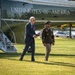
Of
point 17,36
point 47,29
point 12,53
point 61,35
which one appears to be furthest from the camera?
point 61,35

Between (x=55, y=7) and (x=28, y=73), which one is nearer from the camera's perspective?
(x=28, y=73)

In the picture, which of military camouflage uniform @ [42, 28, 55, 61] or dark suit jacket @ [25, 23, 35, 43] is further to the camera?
military camouflage uniform @ [42, 28, 55, 61]

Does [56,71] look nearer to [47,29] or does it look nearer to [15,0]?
[47,29]

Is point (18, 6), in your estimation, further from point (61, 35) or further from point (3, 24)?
point (61, 35)

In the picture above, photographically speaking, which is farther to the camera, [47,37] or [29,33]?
[47,37]

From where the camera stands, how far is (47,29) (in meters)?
16.5

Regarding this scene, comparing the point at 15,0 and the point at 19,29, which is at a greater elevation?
the point at 15,0

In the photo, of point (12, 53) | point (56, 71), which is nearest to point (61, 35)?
point (12, 53)

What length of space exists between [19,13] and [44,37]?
8.90 m

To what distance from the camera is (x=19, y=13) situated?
2520cm

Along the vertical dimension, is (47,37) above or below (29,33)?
below

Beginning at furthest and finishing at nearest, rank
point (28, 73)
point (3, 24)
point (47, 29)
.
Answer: point (3, 24) < point (47, 29) < point (28, 73)

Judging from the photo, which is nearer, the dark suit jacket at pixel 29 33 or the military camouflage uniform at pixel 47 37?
the dark suit jacket at pixel 29 33

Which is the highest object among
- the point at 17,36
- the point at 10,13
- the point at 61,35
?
the point at 10,13
